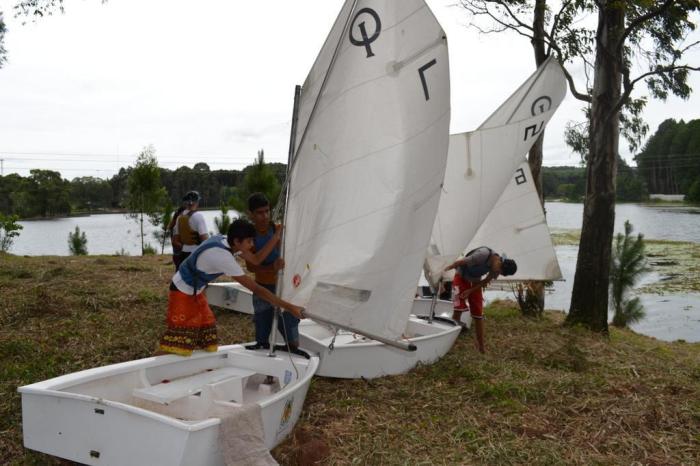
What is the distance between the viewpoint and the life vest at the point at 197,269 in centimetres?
456

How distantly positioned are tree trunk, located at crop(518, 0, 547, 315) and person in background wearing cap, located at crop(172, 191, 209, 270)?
6453mm

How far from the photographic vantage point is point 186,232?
7016 millimetres

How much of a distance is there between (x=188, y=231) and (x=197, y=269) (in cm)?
251

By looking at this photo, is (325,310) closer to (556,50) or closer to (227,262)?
(227,262)

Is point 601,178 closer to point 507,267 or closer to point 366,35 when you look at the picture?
point 507,267

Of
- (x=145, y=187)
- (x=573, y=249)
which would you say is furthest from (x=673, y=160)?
(x=145, y=187)

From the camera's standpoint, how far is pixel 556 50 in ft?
33.5

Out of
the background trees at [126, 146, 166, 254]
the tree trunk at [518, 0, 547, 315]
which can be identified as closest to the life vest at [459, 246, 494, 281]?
the tree trunk at [518, 0, 547, 315]

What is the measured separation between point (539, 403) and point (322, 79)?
3.57 m

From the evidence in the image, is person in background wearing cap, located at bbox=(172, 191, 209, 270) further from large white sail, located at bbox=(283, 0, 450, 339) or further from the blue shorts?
large white sail, located at bbox=(283, 0, 450, 339)

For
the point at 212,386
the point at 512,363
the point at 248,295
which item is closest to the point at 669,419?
the point at 512,363

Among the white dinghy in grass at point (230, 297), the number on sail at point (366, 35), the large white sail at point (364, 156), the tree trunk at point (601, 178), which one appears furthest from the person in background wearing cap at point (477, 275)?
the number on sail at point (366, 35)

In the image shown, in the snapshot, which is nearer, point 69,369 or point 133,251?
point 69,369

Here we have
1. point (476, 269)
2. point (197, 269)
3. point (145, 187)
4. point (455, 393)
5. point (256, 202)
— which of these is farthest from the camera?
point (145, 187)
